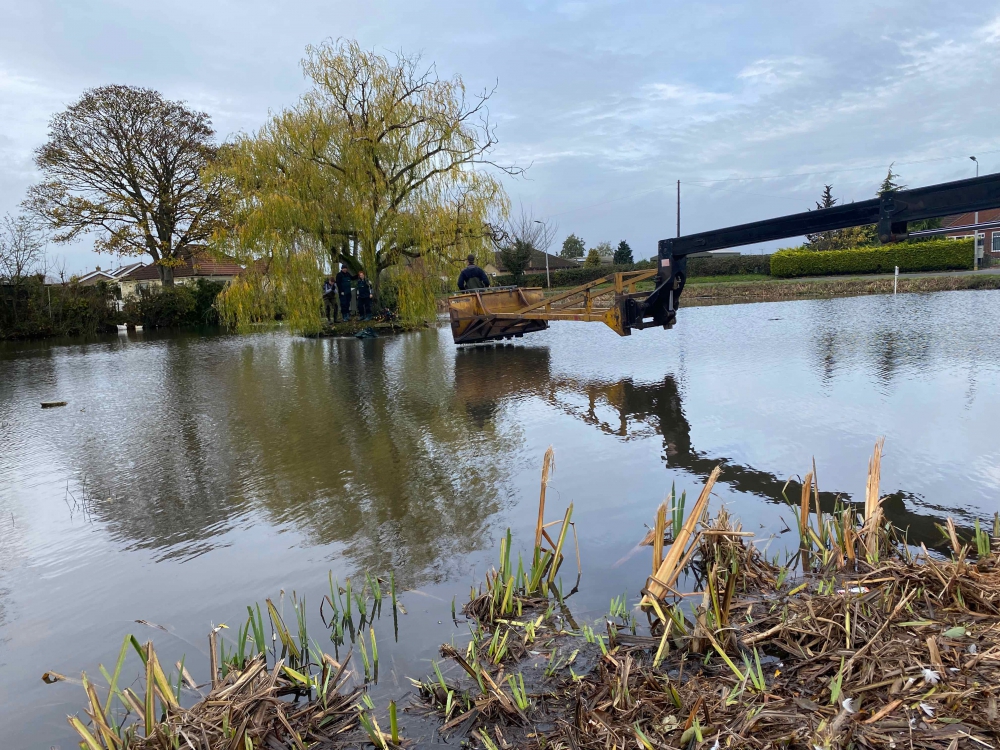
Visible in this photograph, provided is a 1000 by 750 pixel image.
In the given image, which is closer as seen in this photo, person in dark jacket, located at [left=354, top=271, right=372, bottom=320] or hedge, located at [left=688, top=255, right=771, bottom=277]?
person in dark jacket, located at [left=354, top=271, right=372, bottom=320]

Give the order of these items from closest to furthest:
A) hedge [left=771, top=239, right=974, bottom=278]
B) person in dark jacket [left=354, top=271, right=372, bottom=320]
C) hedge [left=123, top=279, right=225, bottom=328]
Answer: person in dark jacket [left=354, top=271, right=372, bottom=320]
hedge [left=123, top=279, right=225, bottom=328]
hedge [left=771, top=239, right=974, bottom=278]

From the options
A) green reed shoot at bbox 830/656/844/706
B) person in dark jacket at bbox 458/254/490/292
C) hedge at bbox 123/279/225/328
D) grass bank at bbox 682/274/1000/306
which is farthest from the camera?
hedge at bbox 123/279/225/328

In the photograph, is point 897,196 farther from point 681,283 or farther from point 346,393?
point 346,393

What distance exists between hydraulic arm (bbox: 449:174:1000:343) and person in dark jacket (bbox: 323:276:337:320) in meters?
8.18

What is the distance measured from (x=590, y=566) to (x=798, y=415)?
13.9ft

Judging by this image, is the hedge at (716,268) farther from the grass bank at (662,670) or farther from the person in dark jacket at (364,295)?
the grass bank at (662,670)

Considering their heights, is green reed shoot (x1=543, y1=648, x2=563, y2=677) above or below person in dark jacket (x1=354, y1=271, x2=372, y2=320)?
below

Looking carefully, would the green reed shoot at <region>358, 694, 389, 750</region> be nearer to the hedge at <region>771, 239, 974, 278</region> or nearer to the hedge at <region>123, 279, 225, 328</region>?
the hedge at <region>123, 279, 225, 328</region>

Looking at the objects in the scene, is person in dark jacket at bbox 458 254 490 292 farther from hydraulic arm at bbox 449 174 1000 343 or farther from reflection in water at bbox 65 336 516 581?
reflection in water at bbox 65 336 516 581

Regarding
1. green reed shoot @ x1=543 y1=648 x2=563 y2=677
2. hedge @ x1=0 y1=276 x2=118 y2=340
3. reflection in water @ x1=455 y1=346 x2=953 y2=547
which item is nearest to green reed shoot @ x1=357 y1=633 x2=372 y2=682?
green reed shoot @ x1=543 y1=648 x2=563 y2=677

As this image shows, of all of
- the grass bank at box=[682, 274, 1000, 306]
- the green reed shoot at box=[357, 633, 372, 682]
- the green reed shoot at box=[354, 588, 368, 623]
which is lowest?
the green reed shoot at box=[357, 633, 372, 682]

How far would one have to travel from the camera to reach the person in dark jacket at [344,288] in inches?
850

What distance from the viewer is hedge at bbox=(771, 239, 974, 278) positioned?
109 ft

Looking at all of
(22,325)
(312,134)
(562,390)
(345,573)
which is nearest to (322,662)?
(345,573)
